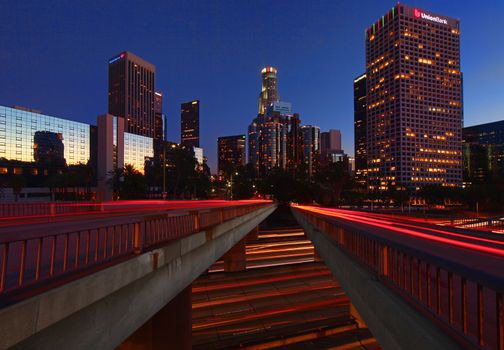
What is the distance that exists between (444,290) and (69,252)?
9.75m

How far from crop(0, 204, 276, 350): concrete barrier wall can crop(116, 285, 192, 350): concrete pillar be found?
4371 millimetres

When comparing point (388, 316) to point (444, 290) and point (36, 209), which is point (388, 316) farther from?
point (36, 209)

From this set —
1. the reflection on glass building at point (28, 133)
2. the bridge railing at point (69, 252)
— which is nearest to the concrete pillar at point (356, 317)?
the bridge railing at point (69, 252)

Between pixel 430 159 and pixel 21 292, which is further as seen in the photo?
pixel 430 159

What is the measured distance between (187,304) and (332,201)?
98.3 metres

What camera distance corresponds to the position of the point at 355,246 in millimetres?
9336

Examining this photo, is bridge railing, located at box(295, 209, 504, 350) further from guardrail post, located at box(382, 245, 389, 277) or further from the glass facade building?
the glass facade building

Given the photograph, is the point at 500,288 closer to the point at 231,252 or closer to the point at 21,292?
the point at 21,292

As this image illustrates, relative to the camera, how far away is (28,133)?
334 ft

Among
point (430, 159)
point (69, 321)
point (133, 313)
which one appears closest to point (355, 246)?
point (133, 313)

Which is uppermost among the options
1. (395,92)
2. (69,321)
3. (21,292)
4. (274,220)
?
(395,92)

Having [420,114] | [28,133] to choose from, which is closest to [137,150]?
[28,133]

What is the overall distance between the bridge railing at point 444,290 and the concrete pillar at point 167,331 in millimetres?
7739

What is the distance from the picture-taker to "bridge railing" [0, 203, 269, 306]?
4781mm
